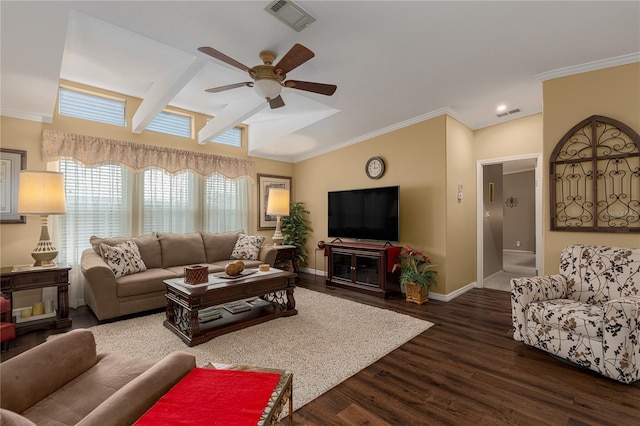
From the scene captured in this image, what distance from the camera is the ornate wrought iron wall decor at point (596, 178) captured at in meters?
2.81

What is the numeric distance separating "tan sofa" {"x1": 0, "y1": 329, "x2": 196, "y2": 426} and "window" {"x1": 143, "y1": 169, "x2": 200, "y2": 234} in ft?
11.7

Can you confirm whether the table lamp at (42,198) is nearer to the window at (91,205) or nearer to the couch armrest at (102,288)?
the couch armrest at (102,288)

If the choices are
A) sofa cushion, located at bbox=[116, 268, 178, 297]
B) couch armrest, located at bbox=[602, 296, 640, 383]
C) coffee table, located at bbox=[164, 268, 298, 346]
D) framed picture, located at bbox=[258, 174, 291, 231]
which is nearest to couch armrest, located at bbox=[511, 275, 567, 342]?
couch armrest, located at bbox=[602, 296, 640, 383]

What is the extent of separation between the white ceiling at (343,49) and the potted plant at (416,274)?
2.07 meters

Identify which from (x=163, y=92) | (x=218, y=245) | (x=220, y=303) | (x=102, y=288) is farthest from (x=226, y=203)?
(x=220, y=303)

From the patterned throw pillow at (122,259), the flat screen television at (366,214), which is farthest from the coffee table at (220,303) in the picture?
the flat screen television at (366,214)

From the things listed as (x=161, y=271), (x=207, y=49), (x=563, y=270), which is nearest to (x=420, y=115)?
(x=563, y=270)

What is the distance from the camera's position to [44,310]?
11.0 ft

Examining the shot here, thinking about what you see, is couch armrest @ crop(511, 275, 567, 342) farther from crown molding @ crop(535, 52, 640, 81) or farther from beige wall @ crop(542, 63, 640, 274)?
crown molding @ crop(535, 52, 640, 81)

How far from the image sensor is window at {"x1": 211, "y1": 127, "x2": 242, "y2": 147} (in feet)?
18.3

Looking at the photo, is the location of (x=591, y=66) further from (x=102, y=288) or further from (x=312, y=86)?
(x=102, y=288)

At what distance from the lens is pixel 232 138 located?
18.8 ft

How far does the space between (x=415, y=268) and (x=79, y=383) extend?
373 cm

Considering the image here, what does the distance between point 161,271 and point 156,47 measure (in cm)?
265
